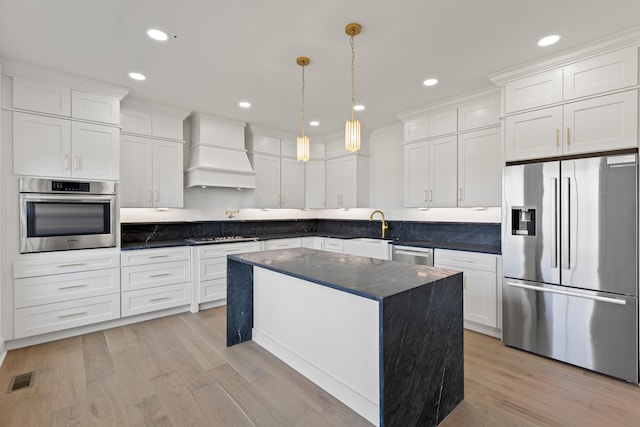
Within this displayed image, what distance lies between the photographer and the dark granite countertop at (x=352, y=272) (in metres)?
1.77

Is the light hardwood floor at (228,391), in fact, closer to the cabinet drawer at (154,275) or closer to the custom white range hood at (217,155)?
the cabinet drawer at (154,275)

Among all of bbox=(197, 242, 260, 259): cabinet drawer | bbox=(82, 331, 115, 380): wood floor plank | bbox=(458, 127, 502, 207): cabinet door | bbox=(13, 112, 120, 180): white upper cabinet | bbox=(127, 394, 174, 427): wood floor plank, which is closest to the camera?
bbox=(127, 394, 174, 427): wood floor plank

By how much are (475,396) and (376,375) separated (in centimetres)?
89

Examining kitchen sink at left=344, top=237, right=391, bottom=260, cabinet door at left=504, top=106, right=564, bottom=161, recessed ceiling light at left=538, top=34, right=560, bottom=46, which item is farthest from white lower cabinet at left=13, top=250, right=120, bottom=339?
recessed ceiling light at left=538, top=34, right=560, bottom=46

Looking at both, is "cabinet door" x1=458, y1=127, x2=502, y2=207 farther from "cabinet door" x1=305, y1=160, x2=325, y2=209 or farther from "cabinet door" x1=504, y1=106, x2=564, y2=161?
"cabinet door" x1=305, y1=160, x2=325, y2=209

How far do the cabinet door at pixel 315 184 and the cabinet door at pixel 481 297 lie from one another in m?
2.92

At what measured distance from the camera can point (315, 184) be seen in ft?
18.8

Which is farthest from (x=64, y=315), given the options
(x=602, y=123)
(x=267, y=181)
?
(x=602, y=123)

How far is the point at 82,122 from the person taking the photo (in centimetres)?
331

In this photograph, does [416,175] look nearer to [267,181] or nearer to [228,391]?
[267,181]

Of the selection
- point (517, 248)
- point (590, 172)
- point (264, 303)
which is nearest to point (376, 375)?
point (264, 303)

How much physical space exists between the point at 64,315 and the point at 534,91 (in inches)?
206

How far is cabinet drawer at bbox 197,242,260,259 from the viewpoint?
163 inches

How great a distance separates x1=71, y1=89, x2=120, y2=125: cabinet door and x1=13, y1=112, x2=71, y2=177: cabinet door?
176mm
